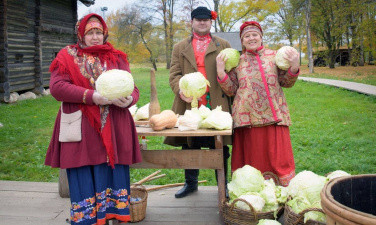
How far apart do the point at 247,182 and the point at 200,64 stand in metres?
1.39

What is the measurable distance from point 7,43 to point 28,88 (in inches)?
95.1

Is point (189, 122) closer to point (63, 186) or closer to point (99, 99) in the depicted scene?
point (99, 99)

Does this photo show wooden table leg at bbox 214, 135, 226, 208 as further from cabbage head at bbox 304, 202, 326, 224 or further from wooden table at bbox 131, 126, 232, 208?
cabbage head at bbox 304, 202, 326, 224

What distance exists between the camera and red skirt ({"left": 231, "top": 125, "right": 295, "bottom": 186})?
3492 millimetres

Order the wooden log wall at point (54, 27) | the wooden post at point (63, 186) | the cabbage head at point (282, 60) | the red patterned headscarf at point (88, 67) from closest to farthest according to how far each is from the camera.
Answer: the red patterned headscarf at point (88, 67) → the cabbage head at point (282, 60) → the wooden post at point (63, 186) → the wooden log wall at point (54, 27)

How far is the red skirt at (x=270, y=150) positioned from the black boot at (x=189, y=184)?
86 centimetres

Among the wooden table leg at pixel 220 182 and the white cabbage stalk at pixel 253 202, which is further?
the wooden table leg at pixel 220 182

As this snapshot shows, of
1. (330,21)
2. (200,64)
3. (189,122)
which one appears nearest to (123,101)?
(189,122)

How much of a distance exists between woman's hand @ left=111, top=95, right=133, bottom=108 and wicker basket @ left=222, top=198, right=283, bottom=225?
50.4 inches

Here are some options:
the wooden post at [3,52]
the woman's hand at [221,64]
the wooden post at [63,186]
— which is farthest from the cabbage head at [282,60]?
the wooden post at [3,52]

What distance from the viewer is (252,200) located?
10.2 feet

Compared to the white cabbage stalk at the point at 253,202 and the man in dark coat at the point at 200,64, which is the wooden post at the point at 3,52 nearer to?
the man in dark coat at the point at 200,64

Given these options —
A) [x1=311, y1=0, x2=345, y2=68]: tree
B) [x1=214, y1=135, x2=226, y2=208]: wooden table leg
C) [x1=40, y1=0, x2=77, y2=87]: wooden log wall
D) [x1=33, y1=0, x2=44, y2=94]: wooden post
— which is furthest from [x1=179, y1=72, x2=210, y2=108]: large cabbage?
[x1=311, y1=0, x2=345, y2=68]: tree

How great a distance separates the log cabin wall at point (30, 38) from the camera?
1224 centimetres
